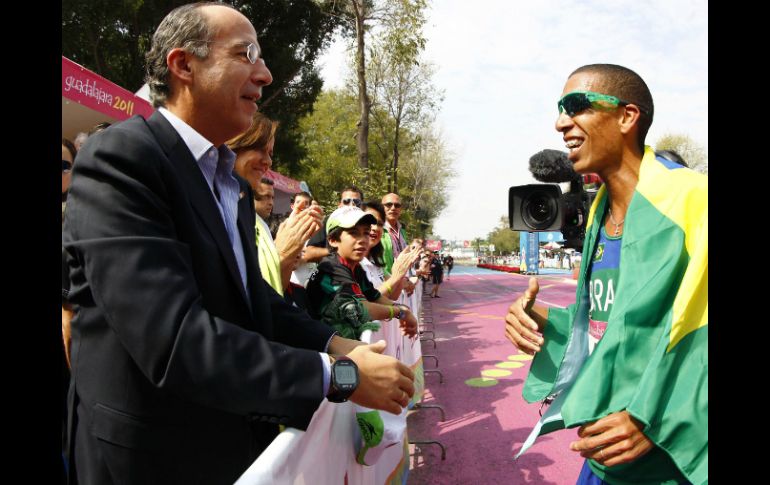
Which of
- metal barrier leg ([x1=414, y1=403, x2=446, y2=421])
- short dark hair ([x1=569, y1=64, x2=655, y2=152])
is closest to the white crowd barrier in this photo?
short dark hair ([x1=569, y1=64, x2=655, y2=152])

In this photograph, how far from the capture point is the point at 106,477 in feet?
3.76

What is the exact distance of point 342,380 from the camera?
3.88ft

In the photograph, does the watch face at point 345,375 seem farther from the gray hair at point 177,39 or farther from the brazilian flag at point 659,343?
the gray hair at point 177,39

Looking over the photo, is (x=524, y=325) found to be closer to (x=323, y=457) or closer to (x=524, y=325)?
(x=524, y=325)

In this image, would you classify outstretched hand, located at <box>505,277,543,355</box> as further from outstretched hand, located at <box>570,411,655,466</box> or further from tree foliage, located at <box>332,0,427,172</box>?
tree foliage, located at <box>332,0,427,172</box>

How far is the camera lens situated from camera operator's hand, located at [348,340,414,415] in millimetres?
1755

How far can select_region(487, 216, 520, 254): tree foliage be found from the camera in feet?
305

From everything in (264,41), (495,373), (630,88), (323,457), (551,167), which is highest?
(264,41)

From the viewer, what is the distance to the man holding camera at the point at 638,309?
55.7 inches

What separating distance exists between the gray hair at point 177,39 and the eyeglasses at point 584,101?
53.1 inches

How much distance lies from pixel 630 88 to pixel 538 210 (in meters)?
1.04

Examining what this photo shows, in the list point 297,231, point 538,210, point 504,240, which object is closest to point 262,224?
point 297,231

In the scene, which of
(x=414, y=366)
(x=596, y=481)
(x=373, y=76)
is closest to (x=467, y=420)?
(x=414, y=366)

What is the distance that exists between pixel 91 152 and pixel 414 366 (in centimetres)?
474
